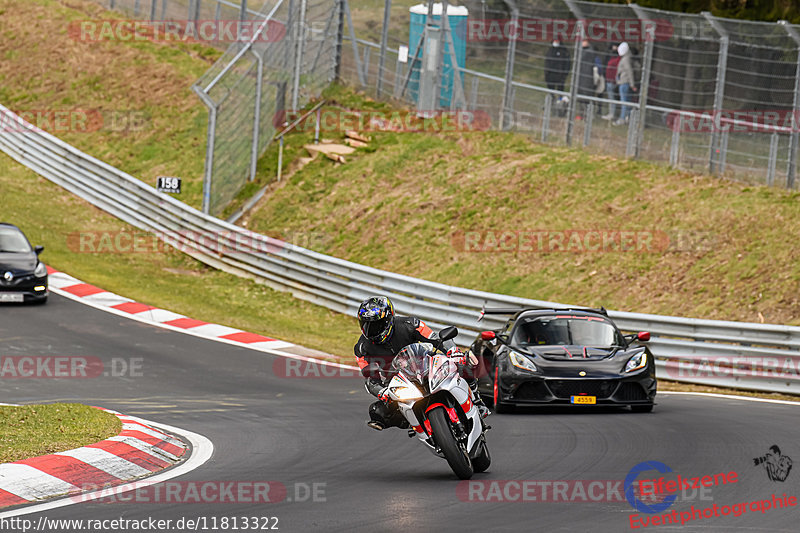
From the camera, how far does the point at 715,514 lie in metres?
7.95

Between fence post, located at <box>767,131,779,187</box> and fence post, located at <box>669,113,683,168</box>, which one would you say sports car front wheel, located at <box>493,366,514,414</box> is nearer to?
fence post, located at <box>767,131,779,187</box>

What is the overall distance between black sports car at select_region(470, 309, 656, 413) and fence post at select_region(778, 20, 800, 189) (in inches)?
342

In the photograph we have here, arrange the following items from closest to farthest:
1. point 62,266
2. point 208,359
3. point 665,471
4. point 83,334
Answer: point 665,471
point 208,359
point 83,334
point 62,266

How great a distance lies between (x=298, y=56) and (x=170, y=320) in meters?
12.8

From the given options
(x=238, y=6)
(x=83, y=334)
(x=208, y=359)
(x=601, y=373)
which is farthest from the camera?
(x=238, y=6)

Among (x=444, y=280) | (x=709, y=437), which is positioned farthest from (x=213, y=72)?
(x=709, y=437)

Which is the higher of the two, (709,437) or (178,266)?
(709,437)

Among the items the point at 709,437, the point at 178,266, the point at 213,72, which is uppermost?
the point at 213,72

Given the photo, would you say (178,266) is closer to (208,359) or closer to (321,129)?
(321,129)

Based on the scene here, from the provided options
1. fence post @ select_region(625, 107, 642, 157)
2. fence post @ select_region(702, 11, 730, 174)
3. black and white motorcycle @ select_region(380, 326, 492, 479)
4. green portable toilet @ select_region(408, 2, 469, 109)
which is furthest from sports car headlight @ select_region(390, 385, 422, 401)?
green portable toilet @ select_region(408, 2, 469, 109)

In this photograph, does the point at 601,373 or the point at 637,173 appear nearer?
the point at 601,373

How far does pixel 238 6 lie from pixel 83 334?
2194 cm

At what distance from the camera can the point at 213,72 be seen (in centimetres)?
2875

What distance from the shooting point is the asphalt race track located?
7953 mm
